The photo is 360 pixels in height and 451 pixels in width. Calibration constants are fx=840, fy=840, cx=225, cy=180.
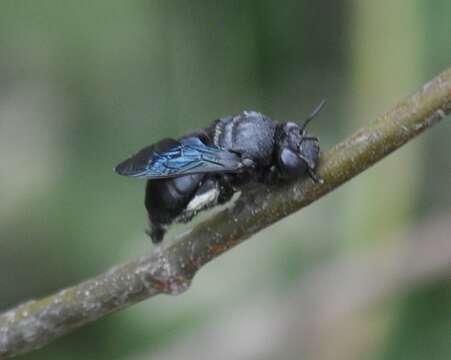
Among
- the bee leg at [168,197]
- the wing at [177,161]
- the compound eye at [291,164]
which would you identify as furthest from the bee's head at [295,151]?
the bee leg at [168,197]

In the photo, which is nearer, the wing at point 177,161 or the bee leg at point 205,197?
the wing at point 177,161

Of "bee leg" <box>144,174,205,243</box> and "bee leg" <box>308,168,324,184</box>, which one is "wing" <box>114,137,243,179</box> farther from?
"bee leg" <box>308,168,324,184</box>

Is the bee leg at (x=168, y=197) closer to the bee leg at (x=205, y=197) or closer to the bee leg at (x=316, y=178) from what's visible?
the bee leg at (x=205, y=197)

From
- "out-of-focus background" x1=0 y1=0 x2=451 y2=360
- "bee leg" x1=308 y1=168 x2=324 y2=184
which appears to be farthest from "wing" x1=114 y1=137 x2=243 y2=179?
"out-of-focus background" x1=0 y1=0 x2=451 y2=360

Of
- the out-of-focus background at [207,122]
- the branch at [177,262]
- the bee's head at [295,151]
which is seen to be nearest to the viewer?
the branch at [177,262]

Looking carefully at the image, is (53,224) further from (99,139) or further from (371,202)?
(371,202)

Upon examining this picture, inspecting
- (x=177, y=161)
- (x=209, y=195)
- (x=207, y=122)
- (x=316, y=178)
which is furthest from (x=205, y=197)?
(x=207, y=122)

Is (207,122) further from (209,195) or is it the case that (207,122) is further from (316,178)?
(316,178)
